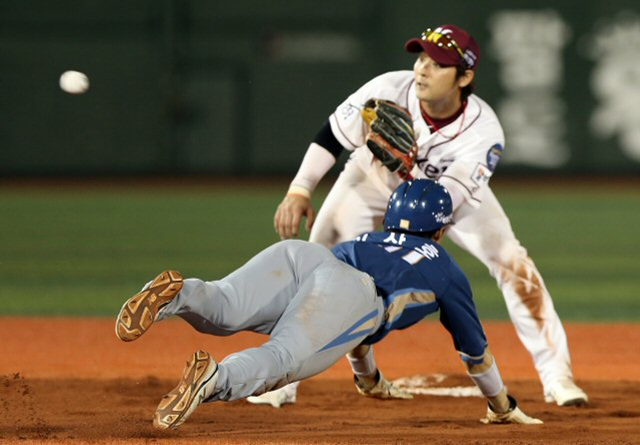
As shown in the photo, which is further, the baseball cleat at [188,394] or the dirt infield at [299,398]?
the dirt infield at [299,398]

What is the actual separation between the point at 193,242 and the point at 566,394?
7.66 m

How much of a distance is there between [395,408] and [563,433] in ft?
3.10

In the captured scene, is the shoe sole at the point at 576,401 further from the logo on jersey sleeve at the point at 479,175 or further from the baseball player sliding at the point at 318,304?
the logo on jersey sleeve at the point at 479,175

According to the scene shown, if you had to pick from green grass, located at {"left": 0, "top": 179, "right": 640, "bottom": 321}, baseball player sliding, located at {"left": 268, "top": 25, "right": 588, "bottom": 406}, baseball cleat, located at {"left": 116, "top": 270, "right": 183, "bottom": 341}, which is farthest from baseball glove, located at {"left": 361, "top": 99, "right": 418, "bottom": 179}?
green grass, located at {"left": 0, "top": 179, "right": 640, "bottom": 321}

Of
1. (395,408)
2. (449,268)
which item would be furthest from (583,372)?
(449,268)

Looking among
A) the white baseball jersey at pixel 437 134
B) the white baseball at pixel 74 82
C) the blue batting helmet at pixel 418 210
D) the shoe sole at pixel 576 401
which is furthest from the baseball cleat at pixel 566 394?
the white baseball at pixel 74 82

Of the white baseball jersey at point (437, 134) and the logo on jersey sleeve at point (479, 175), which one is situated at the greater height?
the white baseball jersey at point (437, 134)

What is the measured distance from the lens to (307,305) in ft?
12.8

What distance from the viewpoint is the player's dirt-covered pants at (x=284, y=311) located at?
369cm

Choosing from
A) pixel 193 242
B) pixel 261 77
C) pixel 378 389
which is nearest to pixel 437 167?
pixel 378 389

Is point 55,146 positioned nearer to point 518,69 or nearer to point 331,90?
point 331,90

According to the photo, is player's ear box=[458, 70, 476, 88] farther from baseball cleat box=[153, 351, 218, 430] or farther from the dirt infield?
baseball cleat box=[153, 351, 218, 430]

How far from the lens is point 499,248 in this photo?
5.30 metres

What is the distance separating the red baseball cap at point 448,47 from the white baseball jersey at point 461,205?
0.93ft
